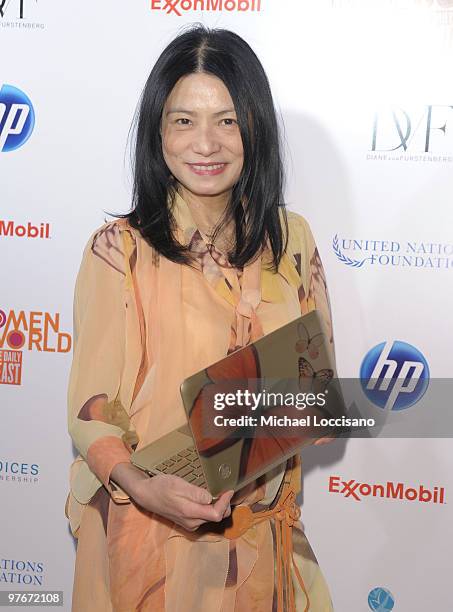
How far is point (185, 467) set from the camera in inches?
52.6

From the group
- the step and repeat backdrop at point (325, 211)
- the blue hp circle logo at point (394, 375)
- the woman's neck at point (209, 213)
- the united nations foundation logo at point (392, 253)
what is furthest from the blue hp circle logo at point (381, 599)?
the woman's neck at point (209, 213)

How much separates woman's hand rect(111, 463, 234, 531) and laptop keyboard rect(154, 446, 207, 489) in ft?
0.10

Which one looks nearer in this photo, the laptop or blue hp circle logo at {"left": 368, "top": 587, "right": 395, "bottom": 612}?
the laptop

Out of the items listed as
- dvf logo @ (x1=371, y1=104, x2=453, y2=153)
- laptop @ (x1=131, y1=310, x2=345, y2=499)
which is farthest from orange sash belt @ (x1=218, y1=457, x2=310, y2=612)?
dvf logo @ (x1=371, y1=104, x2=453, y2=153)

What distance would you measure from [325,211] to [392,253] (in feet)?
0.61

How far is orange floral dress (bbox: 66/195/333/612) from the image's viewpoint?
1.42 meters

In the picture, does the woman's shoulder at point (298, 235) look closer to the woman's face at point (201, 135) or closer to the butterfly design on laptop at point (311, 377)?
the woman's face at point (201, 135)

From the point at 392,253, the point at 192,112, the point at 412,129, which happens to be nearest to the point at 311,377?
the point at 192,112

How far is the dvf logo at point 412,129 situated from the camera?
6.30 feet

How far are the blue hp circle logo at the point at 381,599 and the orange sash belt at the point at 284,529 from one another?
623 millimetres

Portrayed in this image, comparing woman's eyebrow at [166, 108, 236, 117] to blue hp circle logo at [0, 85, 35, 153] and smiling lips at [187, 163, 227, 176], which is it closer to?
smiling lips at [187, 163, 227, 176]

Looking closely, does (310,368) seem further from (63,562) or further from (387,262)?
(63,562)

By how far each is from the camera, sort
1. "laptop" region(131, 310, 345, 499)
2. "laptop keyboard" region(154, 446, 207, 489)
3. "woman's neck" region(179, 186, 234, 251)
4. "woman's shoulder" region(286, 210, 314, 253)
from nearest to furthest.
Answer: "laptop" region(131, 310, 345, 499), "laptop keyboard" region(154, 446, 207, 489), "woman's neck" region(179, 186, 234, 251), "woman's shoulder" region(286, 210, 314, 253)

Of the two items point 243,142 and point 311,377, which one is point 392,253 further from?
point 311,377
